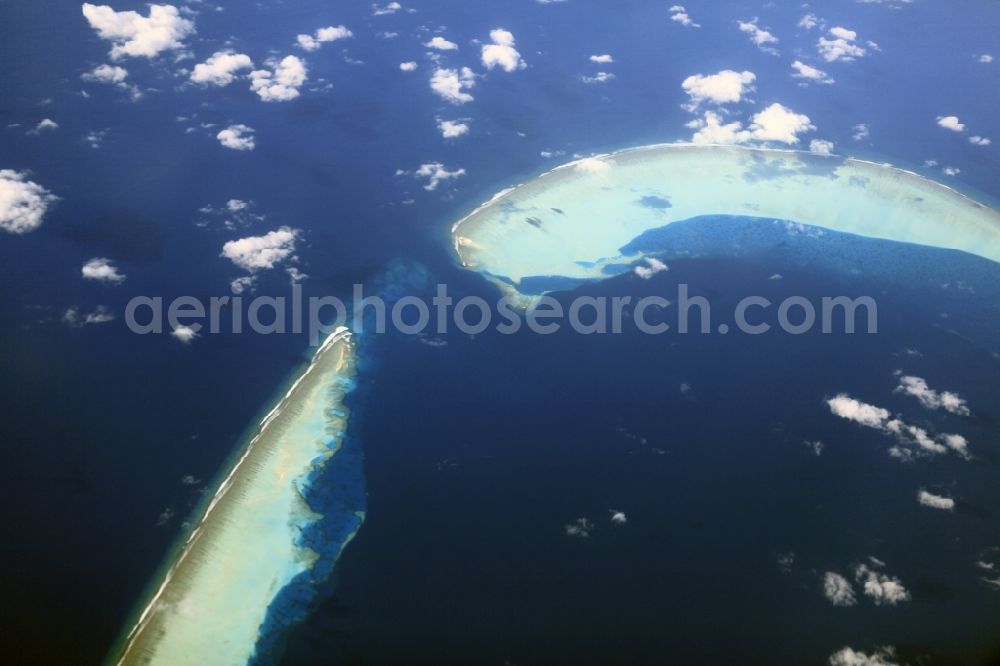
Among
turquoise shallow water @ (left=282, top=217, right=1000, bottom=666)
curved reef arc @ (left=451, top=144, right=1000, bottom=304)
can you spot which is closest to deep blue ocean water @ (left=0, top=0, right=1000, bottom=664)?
turquoise shallow water @ (left=282, top=217, right=1000, bottom=666)

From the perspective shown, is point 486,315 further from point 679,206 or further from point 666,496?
point 679,206

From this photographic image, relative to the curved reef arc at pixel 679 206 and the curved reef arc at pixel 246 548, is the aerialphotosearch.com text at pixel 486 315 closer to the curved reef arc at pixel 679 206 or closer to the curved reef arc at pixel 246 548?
the curved reef arc at pixel 679 206

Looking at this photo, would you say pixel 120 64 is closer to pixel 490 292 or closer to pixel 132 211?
pixel 132 211

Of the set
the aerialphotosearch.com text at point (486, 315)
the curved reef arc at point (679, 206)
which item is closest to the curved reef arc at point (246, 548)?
the aerialphotosearch.com text at point (486, 315)

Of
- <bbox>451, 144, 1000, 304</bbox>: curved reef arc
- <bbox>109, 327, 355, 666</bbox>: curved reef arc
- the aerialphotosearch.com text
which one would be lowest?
<bbox>109, 327, 355, 666</bbox>: curved reef arc

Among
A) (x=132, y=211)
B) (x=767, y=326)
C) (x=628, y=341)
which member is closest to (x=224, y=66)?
(x=132, y=211)

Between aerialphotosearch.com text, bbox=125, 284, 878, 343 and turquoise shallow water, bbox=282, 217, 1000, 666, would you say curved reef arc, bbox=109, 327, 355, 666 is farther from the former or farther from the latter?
aerialphotosearch.com text, bbox=125, 284, 878, 343
